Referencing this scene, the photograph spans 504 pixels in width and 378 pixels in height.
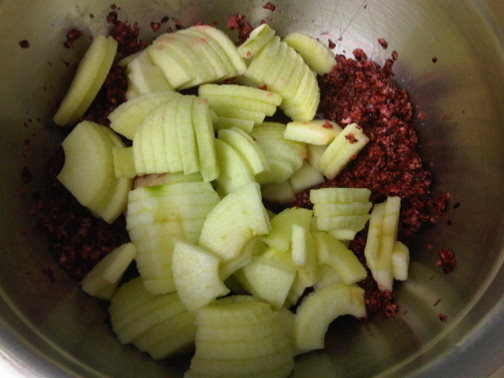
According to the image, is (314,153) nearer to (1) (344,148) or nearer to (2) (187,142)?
(1) (344,148)

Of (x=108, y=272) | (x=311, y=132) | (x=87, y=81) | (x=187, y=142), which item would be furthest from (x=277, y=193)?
(x=87, y=81)

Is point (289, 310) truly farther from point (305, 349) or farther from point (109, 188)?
point (109, 188)

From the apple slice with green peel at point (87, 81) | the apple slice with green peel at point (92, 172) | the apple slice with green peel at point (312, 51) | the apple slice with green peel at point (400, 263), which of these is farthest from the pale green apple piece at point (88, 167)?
the apple slice with green peel at point (400, 263)

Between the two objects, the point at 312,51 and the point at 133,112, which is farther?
the point at 312,51

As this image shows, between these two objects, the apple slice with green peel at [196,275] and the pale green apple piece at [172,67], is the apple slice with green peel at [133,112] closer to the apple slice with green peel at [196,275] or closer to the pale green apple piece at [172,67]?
the pale green apple piece at [172,67]

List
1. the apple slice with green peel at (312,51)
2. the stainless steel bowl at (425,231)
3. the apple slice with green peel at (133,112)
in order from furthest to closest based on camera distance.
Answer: the apple slice with green peel at (312,51)
the apple slice with green peel at (133,112)
the stainless steel bowl at (425,231)

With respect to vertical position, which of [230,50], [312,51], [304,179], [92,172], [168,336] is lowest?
[168,336]

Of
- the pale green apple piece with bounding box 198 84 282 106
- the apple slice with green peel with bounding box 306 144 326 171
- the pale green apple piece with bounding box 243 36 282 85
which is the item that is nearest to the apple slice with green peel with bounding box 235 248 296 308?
the apple slice with green peel with bounding box 306 144 326 171
